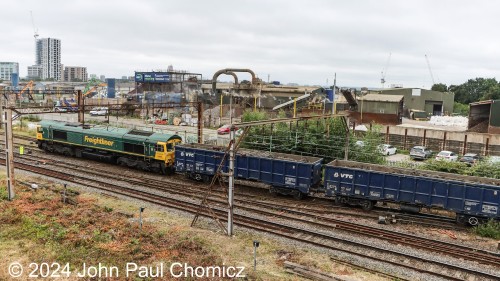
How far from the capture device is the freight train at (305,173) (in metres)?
21.4

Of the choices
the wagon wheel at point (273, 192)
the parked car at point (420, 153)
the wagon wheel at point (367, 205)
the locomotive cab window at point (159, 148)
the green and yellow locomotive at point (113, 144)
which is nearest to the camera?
the wagon wheel at point (367, 205)

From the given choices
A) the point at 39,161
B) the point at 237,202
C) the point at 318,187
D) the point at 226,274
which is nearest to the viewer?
the point at 226,274

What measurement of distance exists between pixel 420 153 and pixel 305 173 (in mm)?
22981

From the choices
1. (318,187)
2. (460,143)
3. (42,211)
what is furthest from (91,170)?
(460,143)

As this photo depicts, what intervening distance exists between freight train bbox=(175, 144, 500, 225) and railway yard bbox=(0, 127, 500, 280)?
2.59ft

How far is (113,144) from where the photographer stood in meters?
33.8

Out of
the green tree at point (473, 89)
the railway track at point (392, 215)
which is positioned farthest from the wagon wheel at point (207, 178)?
the green tree at point (473, 89)

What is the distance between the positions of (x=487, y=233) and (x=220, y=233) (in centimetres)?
1340

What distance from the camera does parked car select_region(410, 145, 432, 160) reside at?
140 ft

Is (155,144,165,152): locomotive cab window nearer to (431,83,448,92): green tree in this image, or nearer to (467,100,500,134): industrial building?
(467,100,500,134): industrial building

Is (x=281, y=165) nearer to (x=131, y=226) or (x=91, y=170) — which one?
(x=131, y=226)

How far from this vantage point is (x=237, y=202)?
986 inches

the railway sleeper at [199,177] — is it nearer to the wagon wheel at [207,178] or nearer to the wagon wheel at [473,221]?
the wagon wheel at [207,178]

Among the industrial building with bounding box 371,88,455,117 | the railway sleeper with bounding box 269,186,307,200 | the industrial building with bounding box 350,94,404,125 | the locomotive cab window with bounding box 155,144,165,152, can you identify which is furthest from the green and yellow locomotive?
the industrial building with bounding box 371,88,455,117
